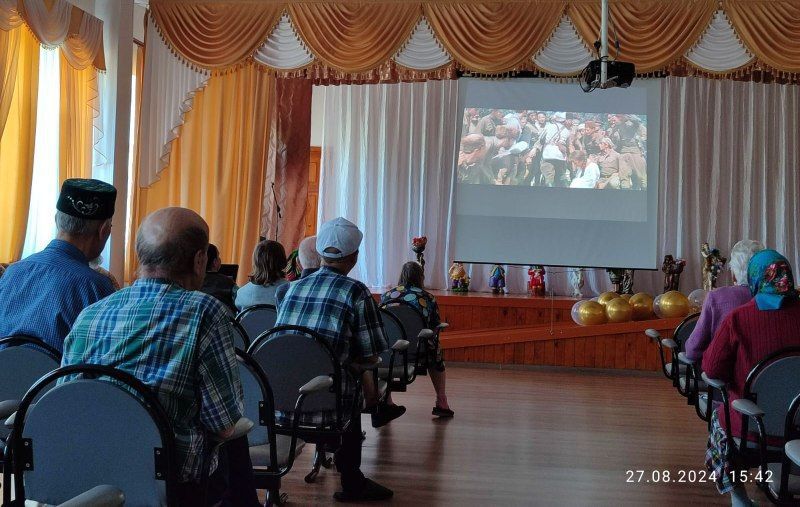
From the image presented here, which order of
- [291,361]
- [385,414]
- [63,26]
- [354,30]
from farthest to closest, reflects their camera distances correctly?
[354,30]
[63,26]
[385,414]
[291,361]

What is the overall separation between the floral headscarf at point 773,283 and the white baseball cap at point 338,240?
60.9 inches

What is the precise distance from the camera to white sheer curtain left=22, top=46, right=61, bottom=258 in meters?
6.68

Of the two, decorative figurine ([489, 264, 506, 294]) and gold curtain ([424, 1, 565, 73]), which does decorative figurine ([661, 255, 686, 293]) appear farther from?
gold curtain ([424, 1, 565, 73])

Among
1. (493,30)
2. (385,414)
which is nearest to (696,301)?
(493,30)

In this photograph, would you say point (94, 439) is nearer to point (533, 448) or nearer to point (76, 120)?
point (533, 448)

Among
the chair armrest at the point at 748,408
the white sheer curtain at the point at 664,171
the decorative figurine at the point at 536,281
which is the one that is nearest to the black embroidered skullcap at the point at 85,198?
the chair armrest at the point at 748,408

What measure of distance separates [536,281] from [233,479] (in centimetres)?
728

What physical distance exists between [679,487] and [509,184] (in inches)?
198

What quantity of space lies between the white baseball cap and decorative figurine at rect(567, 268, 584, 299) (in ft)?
20.4

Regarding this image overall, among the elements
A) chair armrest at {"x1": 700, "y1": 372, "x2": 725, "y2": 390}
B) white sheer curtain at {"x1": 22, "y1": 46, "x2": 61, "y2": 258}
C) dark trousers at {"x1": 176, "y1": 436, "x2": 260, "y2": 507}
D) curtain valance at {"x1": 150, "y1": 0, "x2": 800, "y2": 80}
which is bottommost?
dark trousers at {"x1": 176, "y1": 436, "x2": 260, "y2": 507}

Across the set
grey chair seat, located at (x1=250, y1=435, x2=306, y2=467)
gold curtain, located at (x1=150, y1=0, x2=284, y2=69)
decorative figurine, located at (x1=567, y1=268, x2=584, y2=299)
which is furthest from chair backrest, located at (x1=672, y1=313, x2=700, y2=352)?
gold curtain, located at (x1=150, y1=0, x2=284, y2=69)

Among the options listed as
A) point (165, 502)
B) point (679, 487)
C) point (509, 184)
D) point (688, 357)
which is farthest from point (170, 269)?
point (509, 184)

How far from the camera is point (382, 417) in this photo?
15.9 feet

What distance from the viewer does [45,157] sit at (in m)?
6.79
